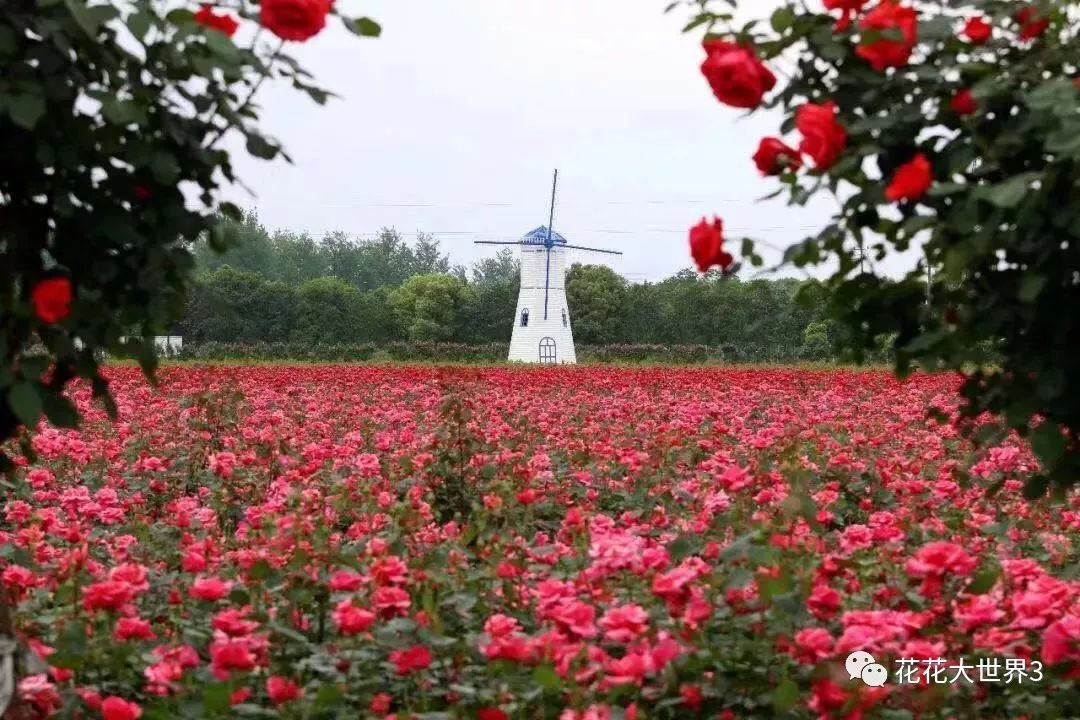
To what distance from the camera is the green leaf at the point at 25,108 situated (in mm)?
2205

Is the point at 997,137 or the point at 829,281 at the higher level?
the point at 997,137

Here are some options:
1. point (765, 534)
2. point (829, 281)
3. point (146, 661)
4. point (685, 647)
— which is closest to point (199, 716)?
point (146, 661)

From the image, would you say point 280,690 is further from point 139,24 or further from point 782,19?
point 782,19

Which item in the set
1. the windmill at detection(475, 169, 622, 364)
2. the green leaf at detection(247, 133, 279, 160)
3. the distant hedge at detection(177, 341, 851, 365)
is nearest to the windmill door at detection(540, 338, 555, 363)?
the windmill at detection(475, 169, 622, 364)

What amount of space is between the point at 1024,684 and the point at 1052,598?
0.38 meters

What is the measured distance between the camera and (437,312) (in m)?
61.5

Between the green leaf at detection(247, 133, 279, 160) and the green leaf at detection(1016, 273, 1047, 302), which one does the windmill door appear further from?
the green leaf at detection(1016, 273, 1047, 302)

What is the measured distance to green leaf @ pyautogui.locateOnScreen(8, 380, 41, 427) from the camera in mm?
2359

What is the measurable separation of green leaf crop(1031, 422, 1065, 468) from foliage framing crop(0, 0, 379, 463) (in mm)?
1496

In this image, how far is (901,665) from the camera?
8.87ft

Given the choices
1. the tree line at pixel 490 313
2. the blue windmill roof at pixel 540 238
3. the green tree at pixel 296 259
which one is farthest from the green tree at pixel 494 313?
the green tree at pixel 296 259

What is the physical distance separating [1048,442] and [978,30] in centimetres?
78

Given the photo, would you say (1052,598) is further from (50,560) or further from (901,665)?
(50,560)

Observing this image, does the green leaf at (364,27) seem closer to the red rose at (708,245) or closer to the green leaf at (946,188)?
the red rose at (708,245)
